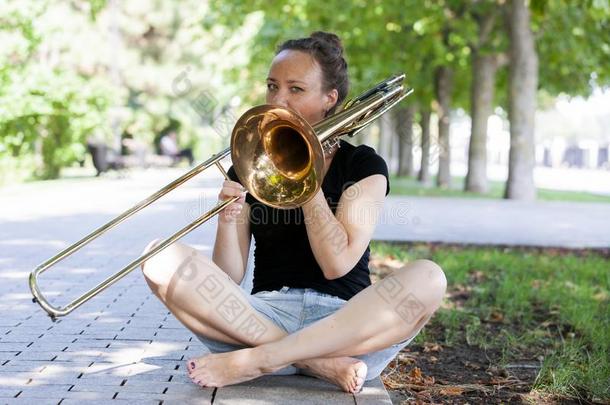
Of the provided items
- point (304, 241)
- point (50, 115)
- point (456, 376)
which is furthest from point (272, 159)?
point (50, 115)

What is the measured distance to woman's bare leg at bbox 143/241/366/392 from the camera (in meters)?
3.12

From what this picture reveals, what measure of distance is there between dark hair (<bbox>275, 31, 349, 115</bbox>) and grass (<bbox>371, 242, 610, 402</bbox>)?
155 cm

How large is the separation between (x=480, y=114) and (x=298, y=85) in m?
15.6

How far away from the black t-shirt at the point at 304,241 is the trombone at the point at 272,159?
0.17m

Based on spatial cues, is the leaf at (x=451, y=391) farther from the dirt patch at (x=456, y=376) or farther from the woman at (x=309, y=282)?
the woman at (x=309, y=282)

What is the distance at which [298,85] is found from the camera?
3.25 metres

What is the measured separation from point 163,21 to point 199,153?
24.5 feet

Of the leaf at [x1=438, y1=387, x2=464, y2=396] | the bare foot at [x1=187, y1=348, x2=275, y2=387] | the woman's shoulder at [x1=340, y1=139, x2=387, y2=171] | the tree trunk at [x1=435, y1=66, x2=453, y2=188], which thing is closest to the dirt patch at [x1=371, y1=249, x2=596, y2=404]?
the leaf at [x1=438, y1=387, x2=464, y2=396]

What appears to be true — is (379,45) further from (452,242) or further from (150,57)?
(150,57)

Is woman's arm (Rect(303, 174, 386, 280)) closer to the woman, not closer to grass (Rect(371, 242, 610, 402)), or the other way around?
the woman

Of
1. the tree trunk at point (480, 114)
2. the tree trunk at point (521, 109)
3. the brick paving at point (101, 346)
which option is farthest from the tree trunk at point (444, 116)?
the brick paving at point (101, 346)

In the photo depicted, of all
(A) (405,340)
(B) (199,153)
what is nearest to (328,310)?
(A) (405,340)

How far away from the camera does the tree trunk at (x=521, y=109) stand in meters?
15.8

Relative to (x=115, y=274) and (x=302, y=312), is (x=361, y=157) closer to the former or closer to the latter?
(x=302, y=312)
